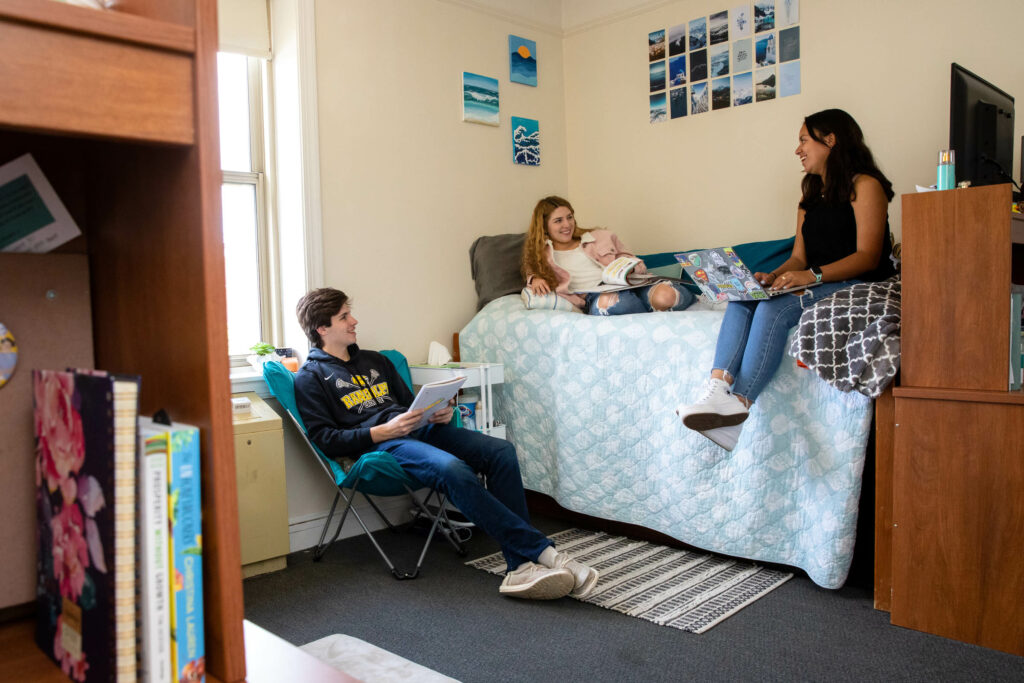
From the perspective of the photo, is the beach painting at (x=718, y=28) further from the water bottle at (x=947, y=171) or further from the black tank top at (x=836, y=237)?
the water bottle at (x=947, y=171)

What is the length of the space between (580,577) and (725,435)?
0.70m

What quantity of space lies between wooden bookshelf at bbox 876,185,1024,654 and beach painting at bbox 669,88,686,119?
201cm

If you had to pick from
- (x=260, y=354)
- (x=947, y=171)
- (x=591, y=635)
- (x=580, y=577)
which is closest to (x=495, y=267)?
(x=260, y=354)

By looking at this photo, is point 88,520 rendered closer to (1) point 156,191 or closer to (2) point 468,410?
(1) point 156,191

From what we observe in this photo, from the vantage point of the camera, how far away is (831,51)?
3.60 meters

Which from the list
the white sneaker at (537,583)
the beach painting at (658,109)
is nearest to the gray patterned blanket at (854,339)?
the white sneaker at (537,583)

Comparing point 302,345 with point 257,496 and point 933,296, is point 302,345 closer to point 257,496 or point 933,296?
point 257,496

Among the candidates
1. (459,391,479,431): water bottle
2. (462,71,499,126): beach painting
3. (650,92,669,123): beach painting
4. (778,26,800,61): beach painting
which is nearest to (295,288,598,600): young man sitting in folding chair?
(459,391,479,431): water bottle

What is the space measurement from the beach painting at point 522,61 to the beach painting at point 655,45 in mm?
651

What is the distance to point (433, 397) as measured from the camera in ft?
9.68

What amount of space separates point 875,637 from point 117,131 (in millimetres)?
2451

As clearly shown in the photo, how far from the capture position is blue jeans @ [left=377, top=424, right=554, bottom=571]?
108 inches

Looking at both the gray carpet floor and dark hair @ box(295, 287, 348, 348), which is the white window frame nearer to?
dark hair @ box(295, 287, 348, 348)

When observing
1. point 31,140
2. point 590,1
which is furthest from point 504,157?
point 31,140
